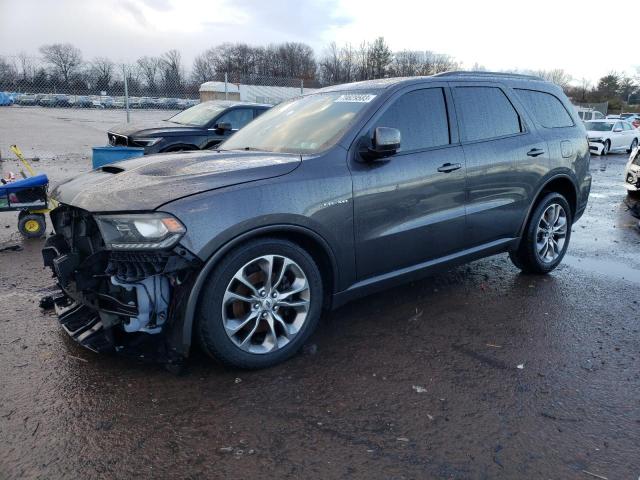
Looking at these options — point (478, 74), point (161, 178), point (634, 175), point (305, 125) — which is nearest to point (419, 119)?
point (305, 125)

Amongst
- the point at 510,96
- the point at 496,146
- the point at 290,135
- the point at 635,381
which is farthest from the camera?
the point at 510,96

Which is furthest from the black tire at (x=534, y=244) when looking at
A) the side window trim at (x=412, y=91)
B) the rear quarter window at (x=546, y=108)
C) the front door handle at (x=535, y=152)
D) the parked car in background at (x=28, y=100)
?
the parked car in background at (x=28, y=100)

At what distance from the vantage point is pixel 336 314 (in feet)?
13.6

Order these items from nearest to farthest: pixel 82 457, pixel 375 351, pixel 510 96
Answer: pixel 82 457
pixel 375 351
pixel 510 96

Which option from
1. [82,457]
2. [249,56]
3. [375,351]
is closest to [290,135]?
[375,351]

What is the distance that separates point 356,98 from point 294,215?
1306 millimetres

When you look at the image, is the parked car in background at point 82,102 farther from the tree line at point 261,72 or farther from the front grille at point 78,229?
the front grille at point 78,229

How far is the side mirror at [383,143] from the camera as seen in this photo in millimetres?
3328

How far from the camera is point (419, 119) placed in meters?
3.92

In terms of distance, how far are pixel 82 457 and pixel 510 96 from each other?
4.38m

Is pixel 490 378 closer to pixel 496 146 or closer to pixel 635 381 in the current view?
pixel 635 381

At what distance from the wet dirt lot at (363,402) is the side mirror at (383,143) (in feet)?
4.35

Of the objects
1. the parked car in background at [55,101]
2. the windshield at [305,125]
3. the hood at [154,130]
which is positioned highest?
the parked car in background at [55,101]

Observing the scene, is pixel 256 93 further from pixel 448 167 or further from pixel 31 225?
pixel 448 167
